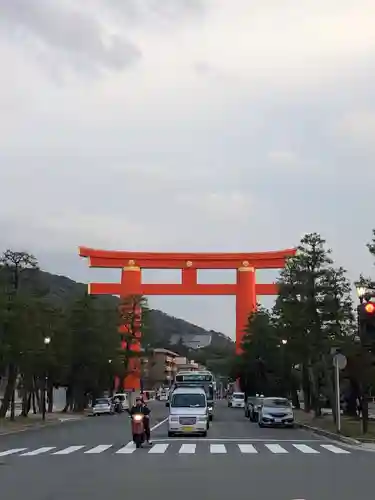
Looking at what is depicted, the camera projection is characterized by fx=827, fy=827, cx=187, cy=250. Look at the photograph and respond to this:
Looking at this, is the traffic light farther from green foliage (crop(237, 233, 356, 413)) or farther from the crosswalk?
green foliage (crop(237, 233, 356, 413))

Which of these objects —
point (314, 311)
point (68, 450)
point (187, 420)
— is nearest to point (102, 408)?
point (314, 311)

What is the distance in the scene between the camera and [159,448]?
2588 cm

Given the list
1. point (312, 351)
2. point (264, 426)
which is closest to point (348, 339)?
point (312, 351)

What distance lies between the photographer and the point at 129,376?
273 feet

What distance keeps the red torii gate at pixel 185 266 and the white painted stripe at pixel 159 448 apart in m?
47.0

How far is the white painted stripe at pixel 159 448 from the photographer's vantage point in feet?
80.7

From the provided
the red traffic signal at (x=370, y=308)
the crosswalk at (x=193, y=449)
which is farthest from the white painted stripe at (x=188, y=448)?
the red traffic signal at (x=370, y=308)

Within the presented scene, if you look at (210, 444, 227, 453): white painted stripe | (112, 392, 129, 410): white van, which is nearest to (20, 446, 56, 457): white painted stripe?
(210, 444, 227, 453): white painted stripe

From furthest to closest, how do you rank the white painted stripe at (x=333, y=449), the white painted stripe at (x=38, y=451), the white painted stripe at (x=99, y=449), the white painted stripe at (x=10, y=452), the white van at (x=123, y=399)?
1. the white van at (x=123, y=399)
2. the white painted stripe at (x=99, y=449)
3. the white painted stripe at (x=333, y=449)
4. the white painted stripe at (x=10, y=452)
5. the white painted stripe at (x=38, y=451)

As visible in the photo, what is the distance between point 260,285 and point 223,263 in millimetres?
6169

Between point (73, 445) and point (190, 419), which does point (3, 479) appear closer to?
point (73, 445)

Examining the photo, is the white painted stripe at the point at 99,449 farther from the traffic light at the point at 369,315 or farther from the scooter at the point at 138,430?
the traffic light at the point at 369,315

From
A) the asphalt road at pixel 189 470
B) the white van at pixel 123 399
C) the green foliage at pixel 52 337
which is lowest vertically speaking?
the asphalt road at pixel 189 470

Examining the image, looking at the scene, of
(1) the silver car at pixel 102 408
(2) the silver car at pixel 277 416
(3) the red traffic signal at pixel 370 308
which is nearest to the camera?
(3) the red traffic signal at pixel 370 308
